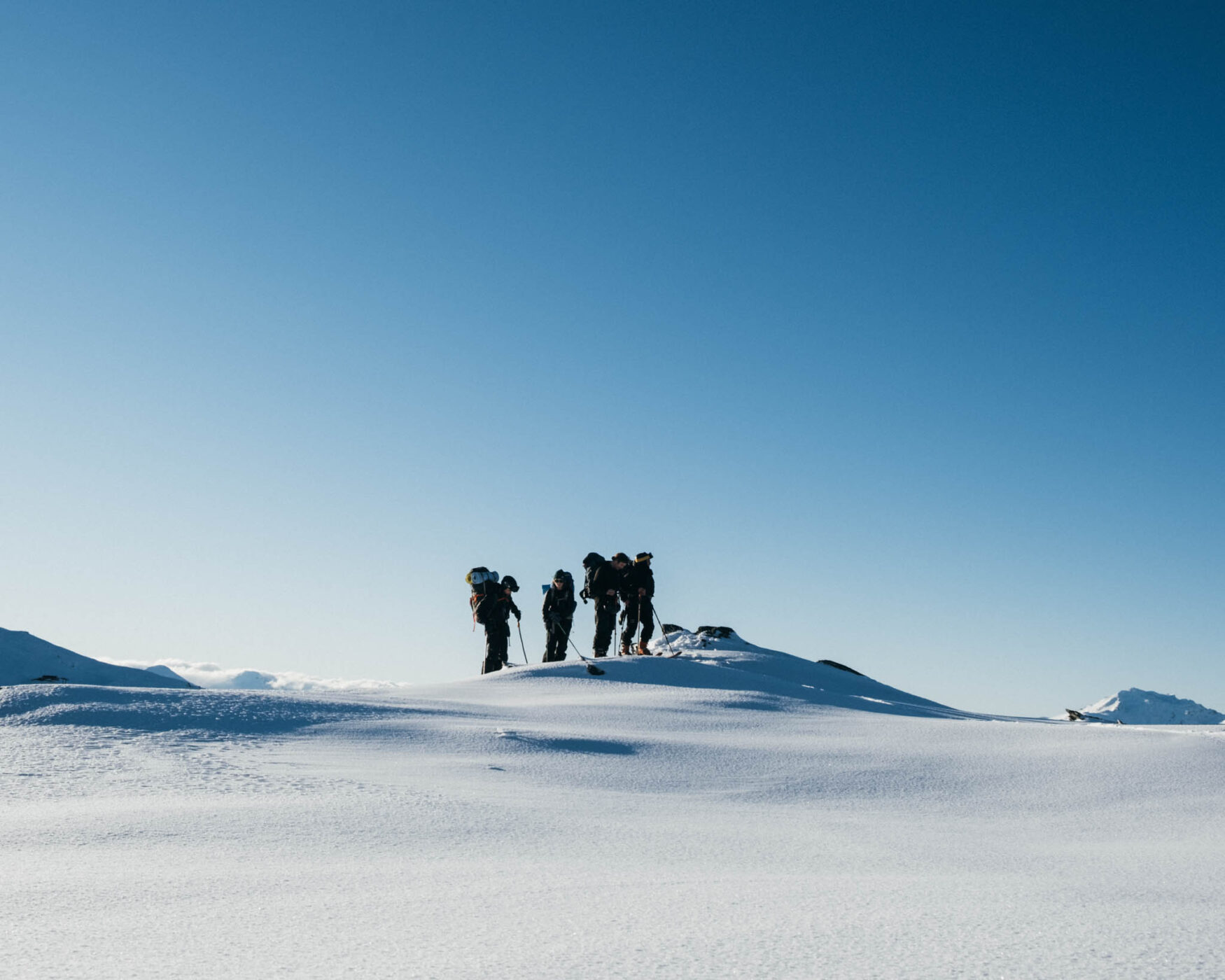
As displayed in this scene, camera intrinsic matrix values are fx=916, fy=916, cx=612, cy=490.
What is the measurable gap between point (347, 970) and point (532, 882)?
121cm

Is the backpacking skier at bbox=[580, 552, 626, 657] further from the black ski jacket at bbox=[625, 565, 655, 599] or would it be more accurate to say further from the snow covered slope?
the snow covered slope

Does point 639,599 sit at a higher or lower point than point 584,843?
higher

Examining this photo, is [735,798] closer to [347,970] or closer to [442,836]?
[442,836]

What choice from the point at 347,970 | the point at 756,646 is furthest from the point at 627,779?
the point at 756,646

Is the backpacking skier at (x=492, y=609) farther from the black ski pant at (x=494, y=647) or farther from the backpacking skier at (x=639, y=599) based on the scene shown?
the backpacking skier at (x=639, y=599)

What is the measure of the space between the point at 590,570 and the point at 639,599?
1103mm

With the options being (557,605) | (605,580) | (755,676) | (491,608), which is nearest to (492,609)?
(491,608)

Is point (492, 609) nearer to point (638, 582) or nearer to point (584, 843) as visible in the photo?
point (638, 582)

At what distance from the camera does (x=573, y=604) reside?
17.5 metres

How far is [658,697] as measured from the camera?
1109cm

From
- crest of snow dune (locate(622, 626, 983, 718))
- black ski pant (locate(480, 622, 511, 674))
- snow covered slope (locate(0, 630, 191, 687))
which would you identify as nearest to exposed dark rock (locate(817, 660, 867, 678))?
crest of snow dune (locate(622, 626, 983, 718))

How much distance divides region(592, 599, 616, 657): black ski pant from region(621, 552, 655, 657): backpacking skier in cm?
29

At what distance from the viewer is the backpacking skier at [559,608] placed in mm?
17234

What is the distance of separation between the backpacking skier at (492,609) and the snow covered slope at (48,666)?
67.2 ft
